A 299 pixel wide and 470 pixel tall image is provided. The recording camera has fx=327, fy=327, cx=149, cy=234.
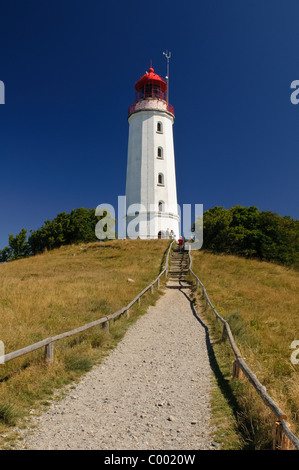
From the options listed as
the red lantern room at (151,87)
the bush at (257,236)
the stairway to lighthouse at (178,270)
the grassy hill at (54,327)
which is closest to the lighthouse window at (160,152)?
the red lantern room at (151,87)

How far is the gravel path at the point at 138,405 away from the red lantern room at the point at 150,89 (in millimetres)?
34708

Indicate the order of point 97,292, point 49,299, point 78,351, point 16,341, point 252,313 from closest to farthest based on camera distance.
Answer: point 16,341
point 78,351
point 49,299
point 252,313
point 97,292

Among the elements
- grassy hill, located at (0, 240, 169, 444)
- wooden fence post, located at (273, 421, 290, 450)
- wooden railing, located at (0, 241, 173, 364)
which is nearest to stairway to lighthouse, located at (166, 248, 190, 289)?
grassy hill, located at (0, 240, 169, 444)

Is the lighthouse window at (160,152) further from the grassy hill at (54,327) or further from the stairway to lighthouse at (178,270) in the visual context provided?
the grassy hill at (54,327)

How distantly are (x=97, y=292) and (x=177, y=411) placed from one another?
910 centimetres

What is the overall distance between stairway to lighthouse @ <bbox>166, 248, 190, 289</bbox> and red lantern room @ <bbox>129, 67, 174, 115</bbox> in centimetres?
1871

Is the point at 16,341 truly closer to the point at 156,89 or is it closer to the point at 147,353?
the point at 147,353

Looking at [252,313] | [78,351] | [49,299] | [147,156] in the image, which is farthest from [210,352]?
[147,156]

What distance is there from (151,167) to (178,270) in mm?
15236

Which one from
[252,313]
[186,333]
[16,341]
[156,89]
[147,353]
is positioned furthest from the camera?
[156,89]

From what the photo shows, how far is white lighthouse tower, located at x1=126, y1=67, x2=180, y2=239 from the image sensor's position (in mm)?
35719

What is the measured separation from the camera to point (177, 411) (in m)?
5.49

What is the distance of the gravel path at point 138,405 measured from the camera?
451 centimetres
